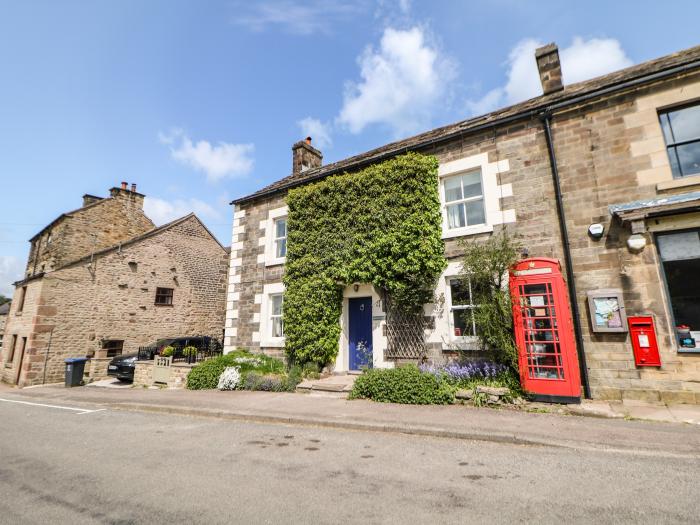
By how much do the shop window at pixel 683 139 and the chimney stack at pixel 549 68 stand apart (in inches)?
115

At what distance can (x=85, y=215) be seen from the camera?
2114cm

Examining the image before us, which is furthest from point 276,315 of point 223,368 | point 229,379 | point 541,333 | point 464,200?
point 541,333

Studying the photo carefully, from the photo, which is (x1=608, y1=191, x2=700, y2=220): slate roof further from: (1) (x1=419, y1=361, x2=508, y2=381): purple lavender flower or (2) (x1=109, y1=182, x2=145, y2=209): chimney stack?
(2) (x1=109, y1=182, x2=145, y2=209): chimney stack

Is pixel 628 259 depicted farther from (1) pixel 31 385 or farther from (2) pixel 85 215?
(2) pixel 85 215

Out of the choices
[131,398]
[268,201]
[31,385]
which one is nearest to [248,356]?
[131,398]

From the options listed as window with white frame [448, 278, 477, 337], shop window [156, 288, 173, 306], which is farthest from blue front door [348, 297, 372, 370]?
shop window [156, 288, 173, 306]

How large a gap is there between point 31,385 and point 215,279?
10471 mm

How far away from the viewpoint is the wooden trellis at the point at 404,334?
32.8ft

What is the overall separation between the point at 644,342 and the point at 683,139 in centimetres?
458

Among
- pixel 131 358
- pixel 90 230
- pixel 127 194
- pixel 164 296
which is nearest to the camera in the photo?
pixel 131 358

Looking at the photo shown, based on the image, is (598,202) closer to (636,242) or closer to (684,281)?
(636,242)

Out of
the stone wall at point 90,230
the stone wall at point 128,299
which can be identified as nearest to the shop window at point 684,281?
the stone wall at point 128,299

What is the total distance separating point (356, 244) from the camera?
11094 mm

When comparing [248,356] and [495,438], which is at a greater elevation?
[248,356]
